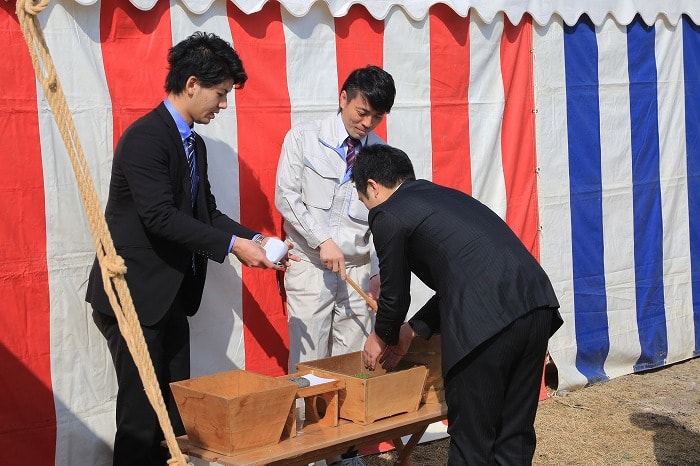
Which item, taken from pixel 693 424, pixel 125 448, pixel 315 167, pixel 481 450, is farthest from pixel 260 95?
pixel 693 424

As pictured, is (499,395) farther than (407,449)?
No

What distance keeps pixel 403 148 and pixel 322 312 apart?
106cm

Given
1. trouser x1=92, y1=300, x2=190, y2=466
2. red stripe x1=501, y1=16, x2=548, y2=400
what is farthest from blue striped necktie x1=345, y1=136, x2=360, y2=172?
red stripe x1=501, y1=16, x2=548, y2=400

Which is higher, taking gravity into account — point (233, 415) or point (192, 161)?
point (192, 161)

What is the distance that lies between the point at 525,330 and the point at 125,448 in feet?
4.71

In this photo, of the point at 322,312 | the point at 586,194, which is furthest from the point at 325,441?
the point at 586,194

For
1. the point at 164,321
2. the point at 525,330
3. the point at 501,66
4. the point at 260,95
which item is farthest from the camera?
the point at 501,66

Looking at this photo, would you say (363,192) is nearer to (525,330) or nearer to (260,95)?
(525,330)

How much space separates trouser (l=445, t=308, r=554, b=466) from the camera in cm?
296

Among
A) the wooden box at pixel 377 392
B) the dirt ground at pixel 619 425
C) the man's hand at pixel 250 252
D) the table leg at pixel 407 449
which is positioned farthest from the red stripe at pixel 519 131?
the man's hand at pixel 250 252

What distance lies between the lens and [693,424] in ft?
16.8

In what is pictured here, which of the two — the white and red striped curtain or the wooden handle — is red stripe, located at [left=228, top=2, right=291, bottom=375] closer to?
the white and red striped curtain

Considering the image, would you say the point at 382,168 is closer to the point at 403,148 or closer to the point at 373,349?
the point at 373,349

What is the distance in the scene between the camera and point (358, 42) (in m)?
4.40
